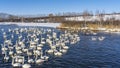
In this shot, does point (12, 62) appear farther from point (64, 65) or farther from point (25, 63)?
point (64, 65)

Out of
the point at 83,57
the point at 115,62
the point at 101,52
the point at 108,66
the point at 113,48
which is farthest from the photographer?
the point at 113,48

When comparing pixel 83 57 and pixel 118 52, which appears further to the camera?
pixel 118 52

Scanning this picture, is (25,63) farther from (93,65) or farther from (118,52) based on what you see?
(118,52)

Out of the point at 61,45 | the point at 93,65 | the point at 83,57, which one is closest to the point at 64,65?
the point at 93,65

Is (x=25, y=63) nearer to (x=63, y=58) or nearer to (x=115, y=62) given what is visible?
(x=63, y=58)

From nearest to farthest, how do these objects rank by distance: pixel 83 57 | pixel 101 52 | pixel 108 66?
pixel 108 66 → pixel 83 57 → pixel 101 52

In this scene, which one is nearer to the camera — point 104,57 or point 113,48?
point 104,57

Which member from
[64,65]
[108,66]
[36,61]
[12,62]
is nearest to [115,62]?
[108,66]

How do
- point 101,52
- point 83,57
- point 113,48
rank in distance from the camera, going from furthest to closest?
point 113,48 → point 101,52 → point 83,57

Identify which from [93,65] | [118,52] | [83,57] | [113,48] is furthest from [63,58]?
[113,48]
